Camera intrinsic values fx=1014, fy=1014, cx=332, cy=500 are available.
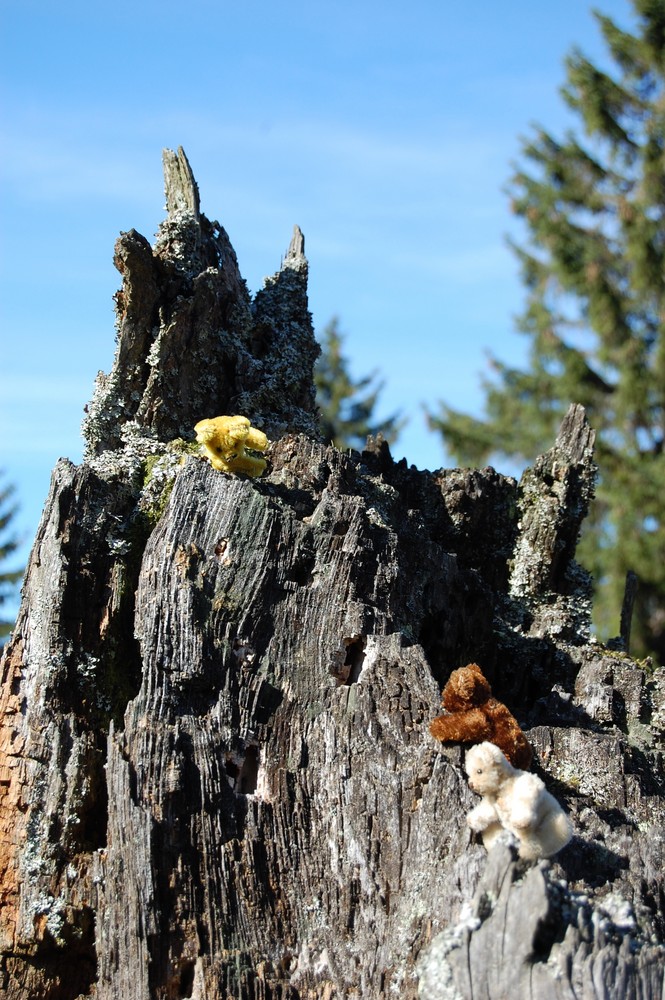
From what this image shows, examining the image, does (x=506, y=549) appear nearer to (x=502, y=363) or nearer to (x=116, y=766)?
(x=116, y=766)

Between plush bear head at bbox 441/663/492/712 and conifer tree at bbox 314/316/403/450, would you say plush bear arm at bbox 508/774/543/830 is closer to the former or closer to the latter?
plush bear head at bbox 441/663/492/712

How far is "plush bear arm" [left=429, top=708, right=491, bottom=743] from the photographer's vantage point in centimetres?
527

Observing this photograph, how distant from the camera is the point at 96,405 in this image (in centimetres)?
768

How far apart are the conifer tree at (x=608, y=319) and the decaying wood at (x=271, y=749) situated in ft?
38.7

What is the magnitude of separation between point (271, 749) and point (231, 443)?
6.35ft

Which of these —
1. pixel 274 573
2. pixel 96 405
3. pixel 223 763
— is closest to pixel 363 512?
pixel 274 573

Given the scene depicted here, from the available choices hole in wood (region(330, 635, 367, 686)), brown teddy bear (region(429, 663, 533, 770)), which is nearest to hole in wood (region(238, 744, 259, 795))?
hole in wood (region(330, 635, 367, 686))

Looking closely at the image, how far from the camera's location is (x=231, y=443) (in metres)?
6.48

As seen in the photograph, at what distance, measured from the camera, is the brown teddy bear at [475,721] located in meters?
5.28

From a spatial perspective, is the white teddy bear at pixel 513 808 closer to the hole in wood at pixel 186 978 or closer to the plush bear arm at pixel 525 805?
the plush bear arm at pixel 525 805

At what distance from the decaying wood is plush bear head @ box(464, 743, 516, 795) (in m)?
0.28

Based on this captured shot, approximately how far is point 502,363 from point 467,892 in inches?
668

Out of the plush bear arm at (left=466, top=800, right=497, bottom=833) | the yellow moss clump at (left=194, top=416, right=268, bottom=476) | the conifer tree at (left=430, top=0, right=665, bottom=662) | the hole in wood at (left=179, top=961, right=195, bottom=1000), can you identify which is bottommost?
the hole in wood at (left=179, top=961, right=195, bottom=1000)

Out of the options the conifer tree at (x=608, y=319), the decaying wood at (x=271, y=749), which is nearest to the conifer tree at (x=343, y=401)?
the conifer tree at (x=608, y=319)
